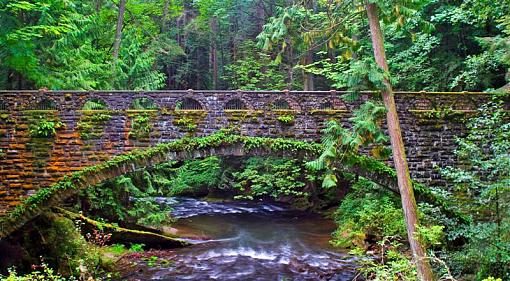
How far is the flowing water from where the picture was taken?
38.7ft

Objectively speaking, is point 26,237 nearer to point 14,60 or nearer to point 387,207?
point 14,60

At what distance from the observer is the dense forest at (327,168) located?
8758 millimetres

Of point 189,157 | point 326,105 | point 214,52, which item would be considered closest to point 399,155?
point 326,105

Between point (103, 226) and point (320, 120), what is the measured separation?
7.46 metres

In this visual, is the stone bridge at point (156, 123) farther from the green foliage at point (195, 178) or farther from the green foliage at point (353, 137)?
the green foliage at point (195, 178)

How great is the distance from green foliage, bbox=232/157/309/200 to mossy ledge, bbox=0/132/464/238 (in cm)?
546

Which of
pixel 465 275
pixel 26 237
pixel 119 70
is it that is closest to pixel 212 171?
pixel 119 70

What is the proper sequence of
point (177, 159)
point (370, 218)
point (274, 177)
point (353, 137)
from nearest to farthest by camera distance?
point (353, 137) → point (177, 159) → point (370, 218) → point (274, 177)

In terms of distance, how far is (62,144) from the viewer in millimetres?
11258

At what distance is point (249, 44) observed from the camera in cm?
2636

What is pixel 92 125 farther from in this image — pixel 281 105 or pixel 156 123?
pixel 281 105

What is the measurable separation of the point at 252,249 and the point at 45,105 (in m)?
8.05

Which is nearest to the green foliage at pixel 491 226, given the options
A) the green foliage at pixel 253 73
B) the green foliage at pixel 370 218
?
the green foliage at pixel 370 218

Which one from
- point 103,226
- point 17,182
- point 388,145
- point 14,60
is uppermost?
point 14,60
